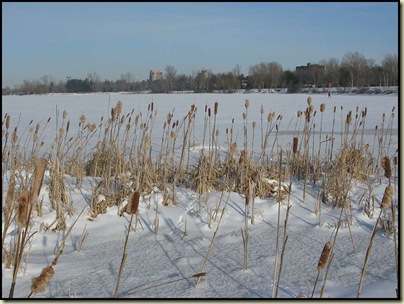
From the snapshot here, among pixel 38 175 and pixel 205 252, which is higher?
pixel 38 175

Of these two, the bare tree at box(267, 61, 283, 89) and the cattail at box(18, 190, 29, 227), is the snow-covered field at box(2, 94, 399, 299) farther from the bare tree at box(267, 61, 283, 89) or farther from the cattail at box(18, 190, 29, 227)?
the bare tree at box(267, 61, 283, 89)

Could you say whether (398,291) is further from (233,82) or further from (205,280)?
(233,82)

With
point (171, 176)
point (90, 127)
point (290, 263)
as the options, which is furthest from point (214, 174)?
point (290, 263)

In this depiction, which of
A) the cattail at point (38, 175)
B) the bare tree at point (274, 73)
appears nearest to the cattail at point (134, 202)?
the cattail at point (38, 175)

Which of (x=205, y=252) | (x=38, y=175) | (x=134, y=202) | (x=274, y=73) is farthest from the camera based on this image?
(x=274, y=73)

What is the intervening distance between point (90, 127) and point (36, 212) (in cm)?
70

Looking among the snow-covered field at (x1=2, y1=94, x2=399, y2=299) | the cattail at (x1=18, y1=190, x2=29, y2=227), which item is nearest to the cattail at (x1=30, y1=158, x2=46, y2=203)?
the cattail at (x1=18, y1=190, x2=29, y2=227)

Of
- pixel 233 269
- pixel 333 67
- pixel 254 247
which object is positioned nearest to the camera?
pixel 233 269

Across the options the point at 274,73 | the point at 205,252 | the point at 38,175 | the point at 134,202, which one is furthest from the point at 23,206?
the point at 274,73

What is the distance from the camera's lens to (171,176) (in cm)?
335

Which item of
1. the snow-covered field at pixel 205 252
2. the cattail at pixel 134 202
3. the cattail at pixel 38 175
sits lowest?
the snow-covered field at pixel 205 252

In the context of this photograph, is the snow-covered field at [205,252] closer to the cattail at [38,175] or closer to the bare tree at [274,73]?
the cattail at [38,175]

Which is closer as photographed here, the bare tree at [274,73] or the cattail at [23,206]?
the cattail at [23,206]

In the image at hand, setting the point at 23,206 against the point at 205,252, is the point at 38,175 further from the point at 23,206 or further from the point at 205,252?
the point at 205,252
